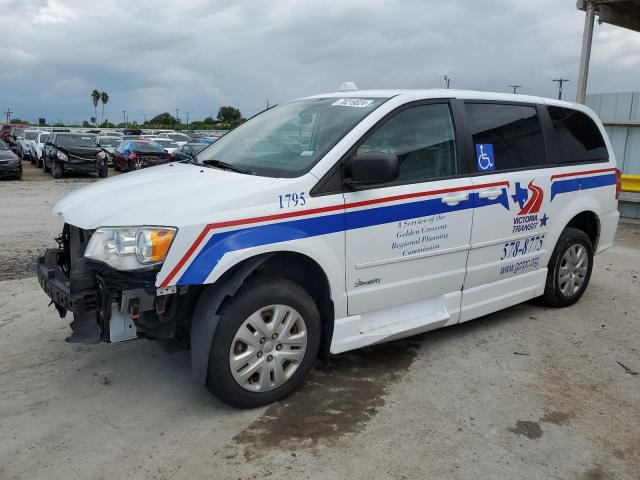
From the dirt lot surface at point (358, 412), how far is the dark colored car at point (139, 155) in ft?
54.0

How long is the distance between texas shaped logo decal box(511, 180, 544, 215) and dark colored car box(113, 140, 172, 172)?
17.3 metres

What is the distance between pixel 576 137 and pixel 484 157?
57.7 inches

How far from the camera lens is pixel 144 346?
172 inches

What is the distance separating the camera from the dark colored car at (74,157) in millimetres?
19062

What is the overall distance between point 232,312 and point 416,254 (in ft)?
4.58

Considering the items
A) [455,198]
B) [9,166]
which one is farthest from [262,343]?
[9,166]

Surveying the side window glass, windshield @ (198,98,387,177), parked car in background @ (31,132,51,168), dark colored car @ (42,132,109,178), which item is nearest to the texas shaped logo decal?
the side window glass

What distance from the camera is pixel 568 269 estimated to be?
Result: 208 inches

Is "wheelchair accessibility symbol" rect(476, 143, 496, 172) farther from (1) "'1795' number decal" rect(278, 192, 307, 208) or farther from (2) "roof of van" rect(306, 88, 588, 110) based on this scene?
(1) "'1795' number decal" rect(278, 192, 307, 208)

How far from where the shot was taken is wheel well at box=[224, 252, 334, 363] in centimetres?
344

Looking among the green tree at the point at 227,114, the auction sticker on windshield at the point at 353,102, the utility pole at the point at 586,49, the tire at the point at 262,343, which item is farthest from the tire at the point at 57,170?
the green tree at the point at 227,114

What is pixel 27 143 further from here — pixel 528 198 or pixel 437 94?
pixel 528 198

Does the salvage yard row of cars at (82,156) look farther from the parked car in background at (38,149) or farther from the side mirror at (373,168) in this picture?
the side mirror at (373,168)

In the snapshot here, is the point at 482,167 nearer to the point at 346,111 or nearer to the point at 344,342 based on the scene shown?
the point at 346,111
